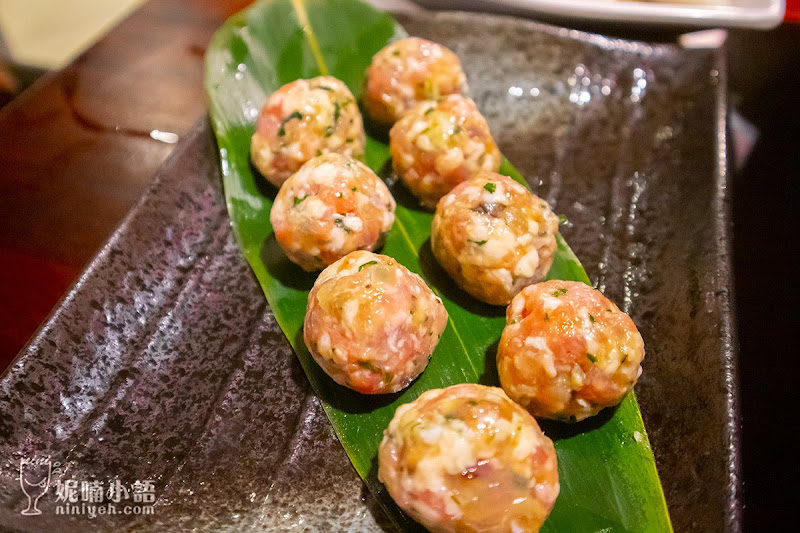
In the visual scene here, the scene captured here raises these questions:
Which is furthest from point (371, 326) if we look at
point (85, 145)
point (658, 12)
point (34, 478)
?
point (658, 12)

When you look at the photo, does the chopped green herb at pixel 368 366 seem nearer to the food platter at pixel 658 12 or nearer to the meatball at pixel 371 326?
the meatball at pixel 371 326

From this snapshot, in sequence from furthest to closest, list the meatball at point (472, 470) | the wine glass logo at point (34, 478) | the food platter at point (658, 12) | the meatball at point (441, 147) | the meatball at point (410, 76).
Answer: the food platter at point (658, 12), the meatball at point (410, 76), the meatball at point (441, 147), the wine glass logo at point (34, 478), the meatball at point (472, 470)

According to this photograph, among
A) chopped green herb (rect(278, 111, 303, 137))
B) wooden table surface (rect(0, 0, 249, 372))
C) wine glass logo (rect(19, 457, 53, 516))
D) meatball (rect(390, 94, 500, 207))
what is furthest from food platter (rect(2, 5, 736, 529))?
meatball (rect(390, 94, 500, 207))

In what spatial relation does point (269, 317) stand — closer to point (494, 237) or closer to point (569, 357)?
point (494, 237)

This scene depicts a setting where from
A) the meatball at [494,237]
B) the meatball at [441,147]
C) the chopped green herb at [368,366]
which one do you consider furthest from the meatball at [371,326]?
the meatball at [441,147]

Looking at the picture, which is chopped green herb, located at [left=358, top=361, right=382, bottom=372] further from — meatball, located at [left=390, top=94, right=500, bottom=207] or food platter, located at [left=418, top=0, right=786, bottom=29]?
food platter, located at [left=418, top=0, right=786, bottom=29]

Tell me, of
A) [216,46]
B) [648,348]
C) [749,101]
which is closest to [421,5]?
[216,46]
